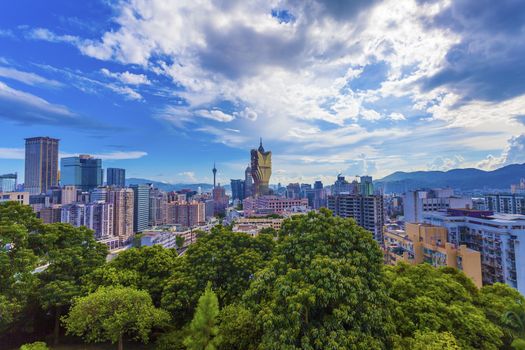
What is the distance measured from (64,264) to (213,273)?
764 cm

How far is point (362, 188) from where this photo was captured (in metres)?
104

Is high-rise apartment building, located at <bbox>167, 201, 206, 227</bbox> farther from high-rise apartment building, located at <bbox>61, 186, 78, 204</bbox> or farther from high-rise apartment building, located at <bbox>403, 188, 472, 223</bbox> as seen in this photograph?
high-rise apartment building, located at <bbox>403, 188, 472, 223</bbox>

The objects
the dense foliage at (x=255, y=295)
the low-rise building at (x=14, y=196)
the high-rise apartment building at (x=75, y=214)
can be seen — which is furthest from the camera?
the high-rise apartment building at (x=75, y=214)

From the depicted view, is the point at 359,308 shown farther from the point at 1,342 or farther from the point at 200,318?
the point at 1,342

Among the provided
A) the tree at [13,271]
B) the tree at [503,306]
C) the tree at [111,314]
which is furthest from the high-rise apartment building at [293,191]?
the tree at [13,271]

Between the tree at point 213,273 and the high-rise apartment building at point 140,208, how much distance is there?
9498 centimetres

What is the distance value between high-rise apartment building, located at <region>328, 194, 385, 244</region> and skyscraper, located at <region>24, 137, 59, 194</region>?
12789 cm

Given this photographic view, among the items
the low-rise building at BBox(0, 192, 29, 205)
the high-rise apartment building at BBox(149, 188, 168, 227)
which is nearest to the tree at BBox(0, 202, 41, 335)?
the low-rise building at BBox(0, 192, 29, 205)

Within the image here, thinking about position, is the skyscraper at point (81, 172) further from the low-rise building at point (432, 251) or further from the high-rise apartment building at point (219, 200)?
the low-rise building at point (432, 251)

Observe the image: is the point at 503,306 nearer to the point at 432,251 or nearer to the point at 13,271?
the point at 432,251

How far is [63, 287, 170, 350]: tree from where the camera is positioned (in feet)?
32.9

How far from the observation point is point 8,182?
10325cm

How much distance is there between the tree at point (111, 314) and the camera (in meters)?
10.0

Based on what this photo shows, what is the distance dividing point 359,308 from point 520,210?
269 ft
